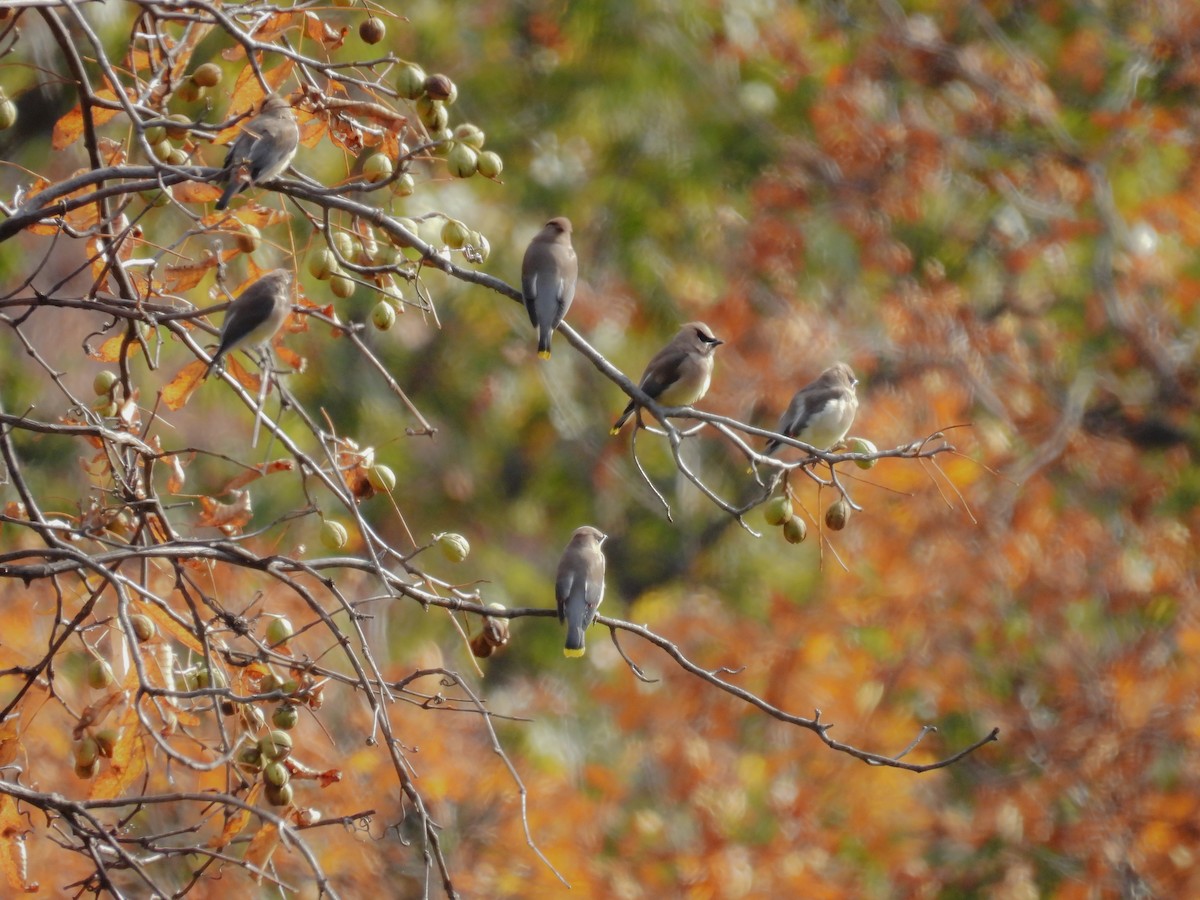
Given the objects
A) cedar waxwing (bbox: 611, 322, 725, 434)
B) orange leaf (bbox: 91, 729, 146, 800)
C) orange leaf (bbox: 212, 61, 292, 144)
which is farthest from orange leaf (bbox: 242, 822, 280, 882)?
cedar waxwing (bbox: 611, 322, 725, 434)

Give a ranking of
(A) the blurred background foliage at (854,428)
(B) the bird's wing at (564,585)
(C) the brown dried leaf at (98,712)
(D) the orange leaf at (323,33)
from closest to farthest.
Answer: (C) the brown dried leaf at (98,712)
(D) the orange leaf at (323,33)
(B) the bird's wing at (564,585)
(A) the blurred background foliage at (854,428)

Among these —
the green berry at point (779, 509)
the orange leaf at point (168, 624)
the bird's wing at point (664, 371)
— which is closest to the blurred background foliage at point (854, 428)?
the bird's wing at point (664, 371)

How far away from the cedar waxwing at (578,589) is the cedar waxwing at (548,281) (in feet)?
2.10

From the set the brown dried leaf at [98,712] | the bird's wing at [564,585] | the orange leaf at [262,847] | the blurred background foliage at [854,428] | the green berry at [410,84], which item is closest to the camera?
the orange leaf at [262,847]

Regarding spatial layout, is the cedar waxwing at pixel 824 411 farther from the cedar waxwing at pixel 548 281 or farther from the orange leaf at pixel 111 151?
the orange leaf at pixel 111 151

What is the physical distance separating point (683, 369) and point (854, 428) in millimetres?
5066

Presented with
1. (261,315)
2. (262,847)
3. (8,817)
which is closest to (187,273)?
(261,315)

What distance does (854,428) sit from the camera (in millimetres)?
10586

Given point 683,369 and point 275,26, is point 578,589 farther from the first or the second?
point 275,26

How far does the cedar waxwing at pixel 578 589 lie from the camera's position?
485cm

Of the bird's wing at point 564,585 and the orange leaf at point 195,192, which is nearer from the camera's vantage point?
the orange leaf at point 195,192

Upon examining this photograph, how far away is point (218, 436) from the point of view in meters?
10.9

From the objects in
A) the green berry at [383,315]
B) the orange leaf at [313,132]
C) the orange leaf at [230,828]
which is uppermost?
the orange leaf at [313,132]

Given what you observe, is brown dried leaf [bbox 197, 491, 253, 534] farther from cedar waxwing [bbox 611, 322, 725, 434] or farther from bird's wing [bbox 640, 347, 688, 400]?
bird's wing [bbox 640, 347, 688, 400]
